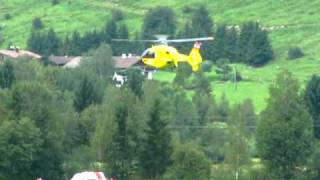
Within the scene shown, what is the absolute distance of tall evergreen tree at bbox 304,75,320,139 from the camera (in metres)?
128

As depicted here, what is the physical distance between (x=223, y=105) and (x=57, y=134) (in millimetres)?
48132

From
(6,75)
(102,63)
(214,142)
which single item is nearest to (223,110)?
(214,142)

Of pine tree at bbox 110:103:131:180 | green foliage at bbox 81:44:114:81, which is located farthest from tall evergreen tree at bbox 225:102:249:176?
green foliage at bbox 81:44:114:81

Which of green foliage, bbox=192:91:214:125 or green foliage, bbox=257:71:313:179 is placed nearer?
green foliage, bbox=257:71:313:179

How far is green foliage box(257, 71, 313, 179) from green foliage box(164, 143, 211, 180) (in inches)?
329

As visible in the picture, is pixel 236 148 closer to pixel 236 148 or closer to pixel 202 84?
pixel 236 148

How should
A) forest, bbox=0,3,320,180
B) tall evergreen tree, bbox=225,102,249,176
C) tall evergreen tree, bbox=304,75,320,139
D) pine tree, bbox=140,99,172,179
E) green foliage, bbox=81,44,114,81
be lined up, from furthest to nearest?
green foliage, bbox=81,44,114,81, tall evergreen tree, bbox=304,75,320,139, tall evergreen tree, bbox=225,102,249,176, pine tree, bbox=140,99,172,179, forest, bbox=0,3,320,180

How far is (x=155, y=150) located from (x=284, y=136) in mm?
11940

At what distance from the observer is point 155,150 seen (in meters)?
104

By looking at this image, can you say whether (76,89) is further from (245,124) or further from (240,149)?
(240,149)

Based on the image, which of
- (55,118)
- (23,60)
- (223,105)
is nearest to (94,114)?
(55,118)

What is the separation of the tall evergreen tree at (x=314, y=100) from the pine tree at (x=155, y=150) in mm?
26265

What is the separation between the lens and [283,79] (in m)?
117

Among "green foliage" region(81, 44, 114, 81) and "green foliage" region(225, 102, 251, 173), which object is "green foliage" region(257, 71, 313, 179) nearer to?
"green foliage" region(225, 102, 251, 173)
